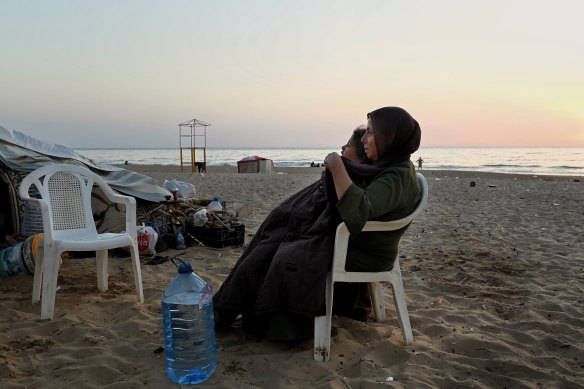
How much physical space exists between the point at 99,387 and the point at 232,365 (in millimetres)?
678

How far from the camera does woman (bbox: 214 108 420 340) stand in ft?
8.21

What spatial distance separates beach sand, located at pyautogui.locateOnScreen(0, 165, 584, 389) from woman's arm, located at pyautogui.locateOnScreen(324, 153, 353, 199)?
980mm

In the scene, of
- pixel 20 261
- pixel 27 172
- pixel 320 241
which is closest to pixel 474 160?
pixel 27 172

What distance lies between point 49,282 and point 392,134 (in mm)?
2474

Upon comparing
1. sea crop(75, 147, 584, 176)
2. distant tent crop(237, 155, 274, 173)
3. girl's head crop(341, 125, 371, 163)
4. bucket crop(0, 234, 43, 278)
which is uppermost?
girl's head crop(341, 125, 371, 163)

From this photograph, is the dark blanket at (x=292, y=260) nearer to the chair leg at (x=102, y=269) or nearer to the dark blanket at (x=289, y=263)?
the dark blanket at (x=289, y=263)

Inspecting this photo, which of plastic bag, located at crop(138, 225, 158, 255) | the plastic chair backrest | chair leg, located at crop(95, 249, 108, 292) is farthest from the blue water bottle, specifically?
plastic bag, located at crop(138, 225, 158, 255)

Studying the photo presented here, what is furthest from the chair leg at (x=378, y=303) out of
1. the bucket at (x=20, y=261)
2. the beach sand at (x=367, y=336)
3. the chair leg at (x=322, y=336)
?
the bucket at (x=20, y=261)

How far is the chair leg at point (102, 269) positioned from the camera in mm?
3871

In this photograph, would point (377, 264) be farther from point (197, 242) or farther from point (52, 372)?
point (197, 242)

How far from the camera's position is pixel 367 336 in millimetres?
3020

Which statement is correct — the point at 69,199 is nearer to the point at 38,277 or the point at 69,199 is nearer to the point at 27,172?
the point at 38,277

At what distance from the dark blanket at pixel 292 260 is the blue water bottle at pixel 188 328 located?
0.54 feet

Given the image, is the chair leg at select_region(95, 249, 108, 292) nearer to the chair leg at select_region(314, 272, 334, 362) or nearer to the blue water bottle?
the blue water bottle
